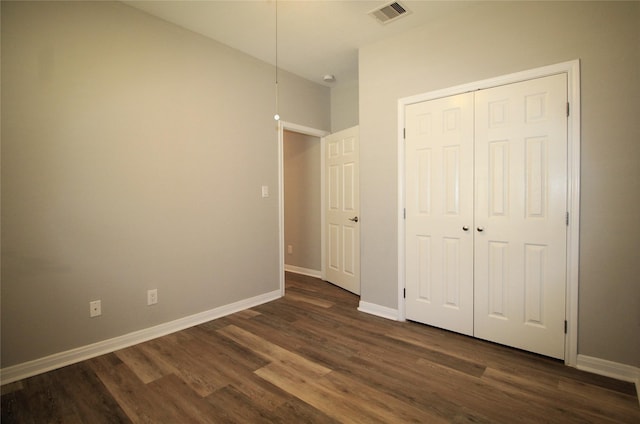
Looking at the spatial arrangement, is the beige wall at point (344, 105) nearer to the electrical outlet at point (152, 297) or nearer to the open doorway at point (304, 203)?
the open doorway at point (304, 203)

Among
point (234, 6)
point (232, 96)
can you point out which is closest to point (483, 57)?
point (234, 6)

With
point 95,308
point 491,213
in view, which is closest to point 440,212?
point 491,213

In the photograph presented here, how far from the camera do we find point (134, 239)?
2.51m

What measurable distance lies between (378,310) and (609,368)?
168 cm

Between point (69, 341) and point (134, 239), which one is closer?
point (69, 341)

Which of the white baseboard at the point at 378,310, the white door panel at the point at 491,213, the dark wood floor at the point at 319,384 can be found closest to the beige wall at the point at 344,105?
the white door panel at the point at 491,213

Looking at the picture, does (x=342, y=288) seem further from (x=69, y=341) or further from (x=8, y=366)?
(x=8, y=366)

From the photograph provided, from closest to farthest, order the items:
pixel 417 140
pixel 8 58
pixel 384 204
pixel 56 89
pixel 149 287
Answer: pixel 8 58 → pixel 56 89 → pixel 149 287 → pixel 417 140 → pixel 384 204

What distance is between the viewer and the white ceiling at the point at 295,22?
245 cm

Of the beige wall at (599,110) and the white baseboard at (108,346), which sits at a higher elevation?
the beige wall at (599,110)

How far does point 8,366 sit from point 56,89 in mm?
1835

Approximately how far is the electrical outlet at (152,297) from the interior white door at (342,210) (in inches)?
85.5

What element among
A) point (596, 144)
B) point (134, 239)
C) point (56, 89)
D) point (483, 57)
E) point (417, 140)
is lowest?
point (134, 239)

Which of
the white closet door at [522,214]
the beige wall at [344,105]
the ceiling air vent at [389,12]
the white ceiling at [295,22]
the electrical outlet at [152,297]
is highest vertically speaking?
the white ceiling at [295,22]
